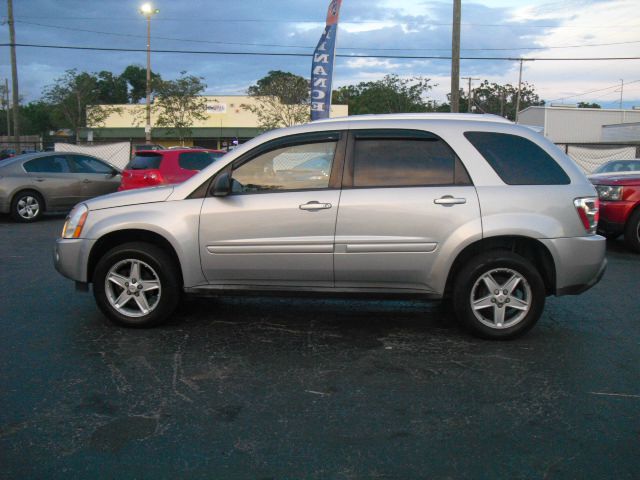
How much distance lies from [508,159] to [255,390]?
2.84 metres

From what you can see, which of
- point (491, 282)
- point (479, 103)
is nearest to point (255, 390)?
point (491, 282)

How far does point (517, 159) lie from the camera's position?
16.7ft

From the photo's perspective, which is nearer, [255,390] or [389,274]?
[255,390]

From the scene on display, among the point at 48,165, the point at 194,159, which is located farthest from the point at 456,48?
the point at 48,165

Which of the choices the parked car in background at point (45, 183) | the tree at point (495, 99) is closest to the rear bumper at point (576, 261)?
the parked car in background at point (45, 183)

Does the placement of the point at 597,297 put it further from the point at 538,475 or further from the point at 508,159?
the point at 538,475

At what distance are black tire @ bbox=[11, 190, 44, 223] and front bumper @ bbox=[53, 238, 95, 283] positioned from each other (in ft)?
29.8

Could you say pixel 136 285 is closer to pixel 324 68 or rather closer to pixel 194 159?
pixel 194 159

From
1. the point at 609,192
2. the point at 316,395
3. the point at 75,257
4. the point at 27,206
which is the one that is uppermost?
the point at 609,192

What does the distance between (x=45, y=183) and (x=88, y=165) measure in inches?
43.7

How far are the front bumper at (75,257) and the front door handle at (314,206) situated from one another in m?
1.92

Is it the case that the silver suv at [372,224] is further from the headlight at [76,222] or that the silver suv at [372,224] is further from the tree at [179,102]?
the tree at [179,102]

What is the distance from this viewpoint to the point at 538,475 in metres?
2.97

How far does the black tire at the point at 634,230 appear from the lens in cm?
936
